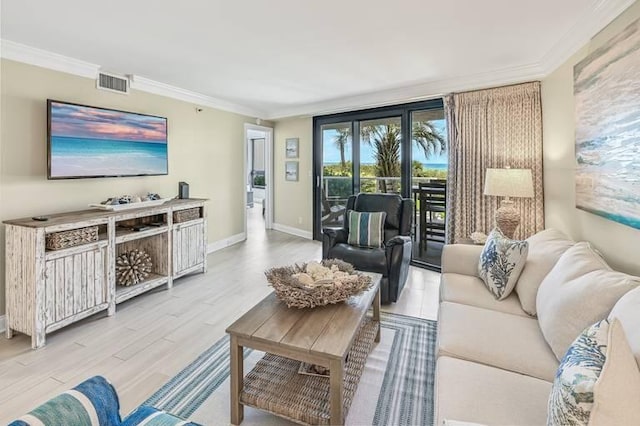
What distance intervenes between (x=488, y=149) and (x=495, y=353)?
2.89m

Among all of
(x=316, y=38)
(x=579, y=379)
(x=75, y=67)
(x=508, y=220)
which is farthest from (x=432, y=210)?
(x=75, y=67)

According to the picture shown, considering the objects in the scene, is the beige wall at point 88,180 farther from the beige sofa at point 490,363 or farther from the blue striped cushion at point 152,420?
the beige sofa at point 490,363

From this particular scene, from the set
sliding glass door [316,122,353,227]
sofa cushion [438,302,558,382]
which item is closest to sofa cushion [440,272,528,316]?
sofa cushion [438,302,558,382]

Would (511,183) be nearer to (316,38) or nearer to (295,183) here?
(316,38)

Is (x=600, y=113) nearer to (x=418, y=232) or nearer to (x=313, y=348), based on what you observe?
(x=313, y=348)

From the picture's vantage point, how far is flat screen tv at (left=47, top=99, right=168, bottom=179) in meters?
2.99

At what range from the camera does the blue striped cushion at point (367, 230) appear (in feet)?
12.2

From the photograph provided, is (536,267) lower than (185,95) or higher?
lower

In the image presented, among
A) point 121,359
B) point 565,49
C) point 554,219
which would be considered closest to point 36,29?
point 121,359

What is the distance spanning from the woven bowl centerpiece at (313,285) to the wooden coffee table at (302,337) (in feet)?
0.22

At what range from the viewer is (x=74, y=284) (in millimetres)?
2707

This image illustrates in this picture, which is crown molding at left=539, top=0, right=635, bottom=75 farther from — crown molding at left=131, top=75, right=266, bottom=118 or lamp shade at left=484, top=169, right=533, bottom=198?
crown molding at left=131, top=75, right=266, bottom=118

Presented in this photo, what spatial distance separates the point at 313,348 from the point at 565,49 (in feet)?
10.4

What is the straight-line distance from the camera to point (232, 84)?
14.0 ft
